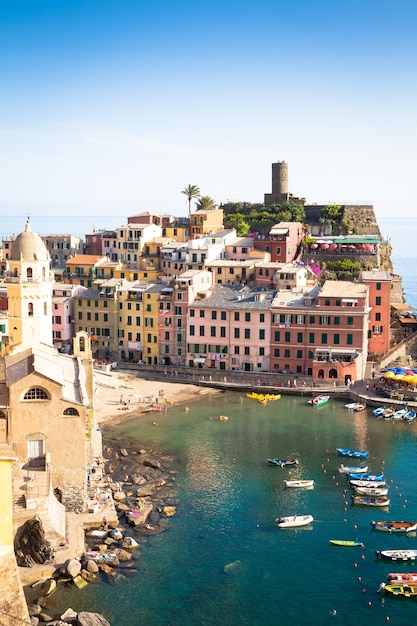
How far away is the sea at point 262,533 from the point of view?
3797 cm

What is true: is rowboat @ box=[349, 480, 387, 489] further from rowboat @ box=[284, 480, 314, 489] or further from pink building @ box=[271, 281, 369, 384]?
pink building @ box=[271, 281, 369, 384]

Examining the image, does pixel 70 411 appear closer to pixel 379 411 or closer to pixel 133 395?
pixel 133 395

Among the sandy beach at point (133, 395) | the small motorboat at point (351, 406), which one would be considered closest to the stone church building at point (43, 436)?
the sandy beach at point (133, 395)

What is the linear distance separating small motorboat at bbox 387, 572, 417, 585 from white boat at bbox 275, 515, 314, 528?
7.99m

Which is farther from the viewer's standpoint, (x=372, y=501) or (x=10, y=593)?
(x=372, y=501)

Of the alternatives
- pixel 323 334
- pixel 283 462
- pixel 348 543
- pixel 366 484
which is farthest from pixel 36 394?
pixel 323 334

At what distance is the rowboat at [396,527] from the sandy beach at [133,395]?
30.2 meters

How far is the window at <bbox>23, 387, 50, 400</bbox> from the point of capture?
45156 millimetres

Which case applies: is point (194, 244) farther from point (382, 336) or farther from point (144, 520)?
point (144, 520)

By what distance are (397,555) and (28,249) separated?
110 feet

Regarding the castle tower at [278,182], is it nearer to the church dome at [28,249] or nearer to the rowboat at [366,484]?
the church dome at [28,249]

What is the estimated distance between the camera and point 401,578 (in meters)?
40.4

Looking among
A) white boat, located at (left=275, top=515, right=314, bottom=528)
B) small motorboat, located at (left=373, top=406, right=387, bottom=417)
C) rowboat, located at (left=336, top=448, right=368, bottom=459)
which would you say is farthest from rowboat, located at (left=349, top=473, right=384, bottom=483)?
small motorboat, located at (left=373, top=406, right=387, bottom=417)

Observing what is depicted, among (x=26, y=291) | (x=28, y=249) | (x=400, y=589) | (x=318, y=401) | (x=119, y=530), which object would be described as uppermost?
(x=28, y=249)
